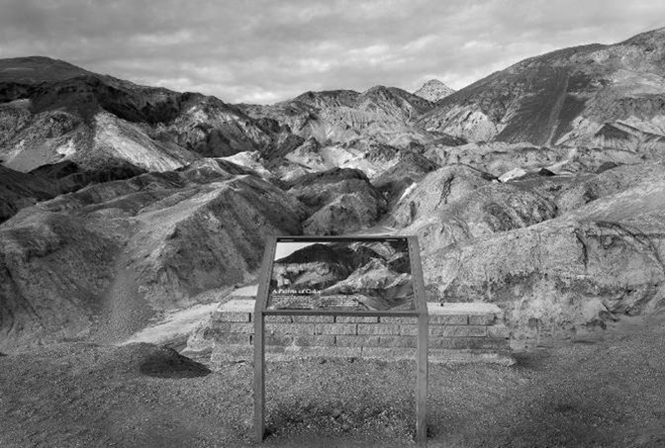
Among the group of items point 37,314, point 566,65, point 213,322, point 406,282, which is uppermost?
point 566,65

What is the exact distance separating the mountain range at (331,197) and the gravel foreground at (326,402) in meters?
6.10

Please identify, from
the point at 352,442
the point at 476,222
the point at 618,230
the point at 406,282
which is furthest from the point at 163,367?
the point at 476,222

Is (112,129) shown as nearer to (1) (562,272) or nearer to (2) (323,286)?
(1) (562,272)

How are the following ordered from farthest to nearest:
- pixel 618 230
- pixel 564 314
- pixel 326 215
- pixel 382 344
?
pixel 326 215
pixel 618 230
pixel 564 314
pixel 382 344

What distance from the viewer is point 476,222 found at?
98.1 feet

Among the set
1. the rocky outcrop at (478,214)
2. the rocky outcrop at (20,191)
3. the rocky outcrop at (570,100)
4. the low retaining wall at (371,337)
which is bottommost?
the rocky outcrop at (478,214)

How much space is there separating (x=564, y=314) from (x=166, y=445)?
33.9ft

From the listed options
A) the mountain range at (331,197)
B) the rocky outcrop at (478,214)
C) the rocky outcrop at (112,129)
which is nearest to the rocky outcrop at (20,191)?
the mountain range at (331,197)

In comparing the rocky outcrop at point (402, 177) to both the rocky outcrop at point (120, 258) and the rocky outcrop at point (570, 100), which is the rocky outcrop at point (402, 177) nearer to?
the rocky outcrop at point (120, 258)

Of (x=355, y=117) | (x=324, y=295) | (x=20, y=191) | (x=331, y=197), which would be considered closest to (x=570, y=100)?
(x=355, y=117)

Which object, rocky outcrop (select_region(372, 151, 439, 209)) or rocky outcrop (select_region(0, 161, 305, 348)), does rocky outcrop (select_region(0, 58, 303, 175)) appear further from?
rocky outcrop (select_region(0, 161, 305, 348))

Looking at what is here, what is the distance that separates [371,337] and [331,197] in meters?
36.5

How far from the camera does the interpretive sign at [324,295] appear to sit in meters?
5.98

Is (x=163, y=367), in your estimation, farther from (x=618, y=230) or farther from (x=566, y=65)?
(x=566, y=65)
